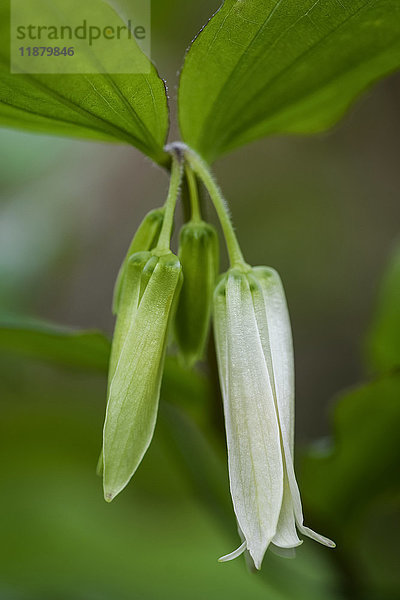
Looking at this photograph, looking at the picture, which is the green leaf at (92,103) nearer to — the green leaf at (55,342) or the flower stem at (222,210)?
the flower stem at (222,210)

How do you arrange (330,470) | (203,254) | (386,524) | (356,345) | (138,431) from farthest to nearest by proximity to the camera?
(356,345), (386,524), (330,470), (203,254), (138,431)

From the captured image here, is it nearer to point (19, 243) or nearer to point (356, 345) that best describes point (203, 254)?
point (19, 243)

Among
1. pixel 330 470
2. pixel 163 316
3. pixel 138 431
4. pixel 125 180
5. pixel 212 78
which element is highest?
pixel 125 180

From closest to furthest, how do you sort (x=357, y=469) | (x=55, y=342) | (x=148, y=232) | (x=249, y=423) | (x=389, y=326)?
1. (x=249, y=423)
2. (x=148, y=232)
3. (x=55, y=342)
4. (x=357, y=469)
5. (x=389, y=326)

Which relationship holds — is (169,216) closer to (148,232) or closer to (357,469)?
(148,232)

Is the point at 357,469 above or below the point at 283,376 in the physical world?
below

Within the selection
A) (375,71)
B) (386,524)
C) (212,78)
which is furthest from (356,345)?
(212,78)

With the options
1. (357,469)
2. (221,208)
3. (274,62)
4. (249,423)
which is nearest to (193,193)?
(221,208)
